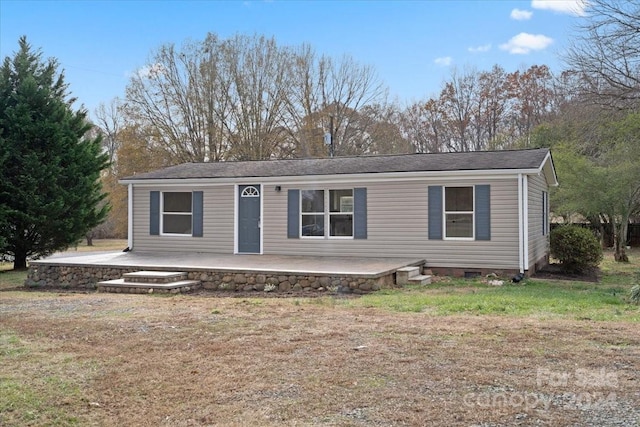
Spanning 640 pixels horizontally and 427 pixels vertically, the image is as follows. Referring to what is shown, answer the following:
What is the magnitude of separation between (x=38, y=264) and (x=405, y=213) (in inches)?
328

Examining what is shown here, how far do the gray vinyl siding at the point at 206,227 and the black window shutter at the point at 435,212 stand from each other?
198 inches

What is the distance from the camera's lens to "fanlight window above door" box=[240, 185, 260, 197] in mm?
13809

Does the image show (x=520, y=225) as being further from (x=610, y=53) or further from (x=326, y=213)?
(x=610, y=53)

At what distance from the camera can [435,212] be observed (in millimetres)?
12109

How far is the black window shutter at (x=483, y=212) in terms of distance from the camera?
11688mm

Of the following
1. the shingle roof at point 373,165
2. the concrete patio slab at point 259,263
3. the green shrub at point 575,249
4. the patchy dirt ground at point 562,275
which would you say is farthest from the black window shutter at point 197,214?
the green shrub at point 575,249

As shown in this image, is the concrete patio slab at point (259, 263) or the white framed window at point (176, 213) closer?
the concrete patio slab at point (259, 263)

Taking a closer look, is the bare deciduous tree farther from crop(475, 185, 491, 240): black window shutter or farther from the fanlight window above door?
the fanlight window above door

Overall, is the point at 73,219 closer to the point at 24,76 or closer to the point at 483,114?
the point at 24,76

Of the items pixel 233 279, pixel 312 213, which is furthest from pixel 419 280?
pixel 312 213

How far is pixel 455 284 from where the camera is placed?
35.2 feet

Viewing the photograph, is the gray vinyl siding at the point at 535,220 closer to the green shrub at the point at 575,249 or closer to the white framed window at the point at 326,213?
the green shrub at the point at 575,249

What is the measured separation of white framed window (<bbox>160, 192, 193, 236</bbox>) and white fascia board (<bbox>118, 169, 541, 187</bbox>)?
386mm

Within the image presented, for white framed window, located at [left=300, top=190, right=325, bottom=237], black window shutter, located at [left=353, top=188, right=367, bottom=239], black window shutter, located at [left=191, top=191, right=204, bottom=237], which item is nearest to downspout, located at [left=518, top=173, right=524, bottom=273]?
black window shutter, located at [left=353, top=188, right=367, bottom=239]
